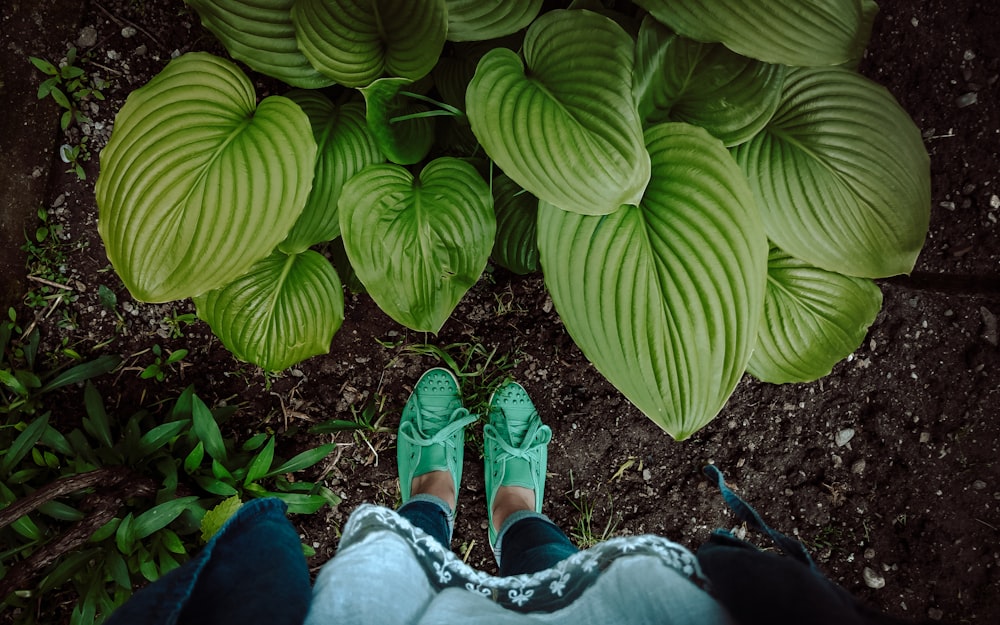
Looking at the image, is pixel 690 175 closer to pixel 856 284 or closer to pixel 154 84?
pixel 856 284

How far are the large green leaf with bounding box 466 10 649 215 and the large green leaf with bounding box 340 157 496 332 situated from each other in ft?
0.61

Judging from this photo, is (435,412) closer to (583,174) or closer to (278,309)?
(278,309)

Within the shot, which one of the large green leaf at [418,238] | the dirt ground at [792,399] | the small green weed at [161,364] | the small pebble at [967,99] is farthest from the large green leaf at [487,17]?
the small pebble at [967,99]

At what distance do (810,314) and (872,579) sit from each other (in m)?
0.89

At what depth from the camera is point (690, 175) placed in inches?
36.9

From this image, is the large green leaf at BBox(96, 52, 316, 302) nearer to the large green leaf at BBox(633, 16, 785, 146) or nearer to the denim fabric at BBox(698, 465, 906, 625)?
the large green leaf at BBox(633, 16, 785, 146)

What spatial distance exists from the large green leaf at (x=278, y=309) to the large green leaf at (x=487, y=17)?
518mm

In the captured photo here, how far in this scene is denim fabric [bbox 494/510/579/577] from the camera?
112cm

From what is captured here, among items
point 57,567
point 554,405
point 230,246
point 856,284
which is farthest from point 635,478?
point 57,567

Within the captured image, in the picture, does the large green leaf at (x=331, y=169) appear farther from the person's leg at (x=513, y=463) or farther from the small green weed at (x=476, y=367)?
the person's leg at (x=513, y=463)

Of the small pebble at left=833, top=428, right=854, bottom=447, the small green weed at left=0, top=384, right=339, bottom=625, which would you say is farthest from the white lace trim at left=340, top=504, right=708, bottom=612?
the small pebble at left=833, top=428, right=854, bottom=447

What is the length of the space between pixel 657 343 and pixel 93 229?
1.36m

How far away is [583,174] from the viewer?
0.90 m

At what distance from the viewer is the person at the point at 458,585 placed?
592 mm
